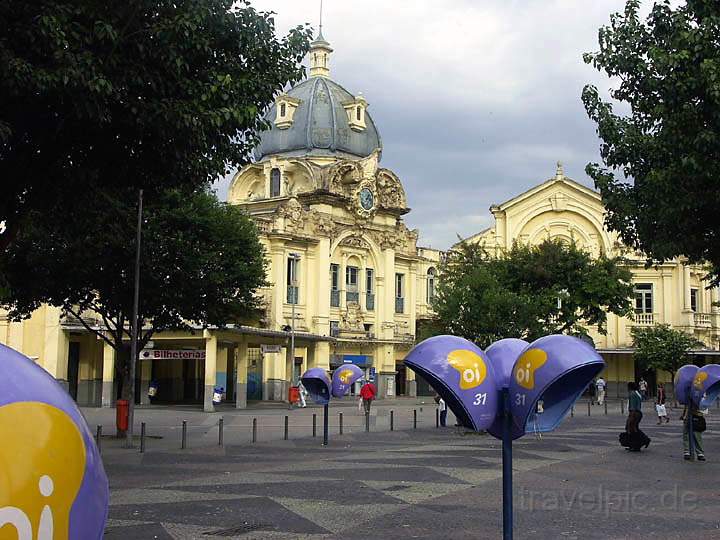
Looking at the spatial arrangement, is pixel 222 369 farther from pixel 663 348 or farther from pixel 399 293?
pixel 663 348

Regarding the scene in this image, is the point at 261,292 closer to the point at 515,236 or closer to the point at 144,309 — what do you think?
the point at 515,236

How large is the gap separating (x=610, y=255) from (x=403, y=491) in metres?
50.5

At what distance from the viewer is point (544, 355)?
29.2 ft

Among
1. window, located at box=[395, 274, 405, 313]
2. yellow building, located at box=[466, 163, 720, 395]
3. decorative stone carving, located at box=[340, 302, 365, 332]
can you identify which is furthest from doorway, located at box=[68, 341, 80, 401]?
yellow building, located at box=[466, 163, 720, 395]

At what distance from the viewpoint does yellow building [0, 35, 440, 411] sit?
49.3 meters

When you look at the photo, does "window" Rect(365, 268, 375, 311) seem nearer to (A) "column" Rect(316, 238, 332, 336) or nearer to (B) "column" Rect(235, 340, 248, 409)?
(A) "column" Rect(316, 238, 332, 336)

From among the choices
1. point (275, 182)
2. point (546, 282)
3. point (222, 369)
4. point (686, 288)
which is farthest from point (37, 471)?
point (686, 288)

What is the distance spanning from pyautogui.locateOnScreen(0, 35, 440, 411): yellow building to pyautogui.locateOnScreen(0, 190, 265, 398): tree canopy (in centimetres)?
1676

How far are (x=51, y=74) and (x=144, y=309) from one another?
16787 millimetres

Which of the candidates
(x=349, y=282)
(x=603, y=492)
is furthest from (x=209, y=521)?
(x=349, y=282)

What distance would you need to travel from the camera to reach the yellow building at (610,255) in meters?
63.3

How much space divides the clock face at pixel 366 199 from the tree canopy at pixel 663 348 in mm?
18376

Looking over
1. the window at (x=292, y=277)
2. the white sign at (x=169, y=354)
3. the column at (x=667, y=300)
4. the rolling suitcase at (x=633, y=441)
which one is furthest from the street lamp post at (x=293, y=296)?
the rolling suitcase at (x=633, y=441)

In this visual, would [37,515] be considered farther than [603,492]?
No
